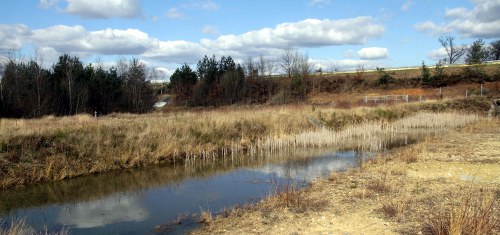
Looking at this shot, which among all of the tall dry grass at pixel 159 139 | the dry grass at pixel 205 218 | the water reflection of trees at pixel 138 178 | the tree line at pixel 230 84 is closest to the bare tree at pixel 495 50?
the tree line at pixel 230 84

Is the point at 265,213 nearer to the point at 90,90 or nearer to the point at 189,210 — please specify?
the point at 189,210

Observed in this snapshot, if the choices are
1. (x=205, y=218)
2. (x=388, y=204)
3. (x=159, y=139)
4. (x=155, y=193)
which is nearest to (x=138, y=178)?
(x=155, y=193)

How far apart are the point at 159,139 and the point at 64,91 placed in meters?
30.9

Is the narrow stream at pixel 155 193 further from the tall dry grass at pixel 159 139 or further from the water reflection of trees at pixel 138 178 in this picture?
the tall dry grass at pixel 159 139

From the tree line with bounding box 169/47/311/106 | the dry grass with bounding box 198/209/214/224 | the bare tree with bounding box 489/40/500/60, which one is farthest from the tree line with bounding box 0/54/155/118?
the bare tree with bounding box 489/40/500/60

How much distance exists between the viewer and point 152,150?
17391mm

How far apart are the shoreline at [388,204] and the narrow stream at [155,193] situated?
4.10 ft

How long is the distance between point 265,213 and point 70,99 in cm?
3821

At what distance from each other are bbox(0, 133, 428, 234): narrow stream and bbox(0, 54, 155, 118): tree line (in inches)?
1039

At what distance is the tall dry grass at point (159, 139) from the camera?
14227 millimetres

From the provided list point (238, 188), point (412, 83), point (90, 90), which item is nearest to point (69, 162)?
point (238, 188)

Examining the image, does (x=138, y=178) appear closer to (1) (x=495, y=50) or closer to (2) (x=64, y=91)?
(2) (x=64, y=91)

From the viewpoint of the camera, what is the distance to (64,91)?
44.2 meters

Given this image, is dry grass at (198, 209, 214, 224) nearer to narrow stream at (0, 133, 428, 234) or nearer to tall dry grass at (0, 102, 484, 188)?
narrow stream at (0, 133, 428, 234)
